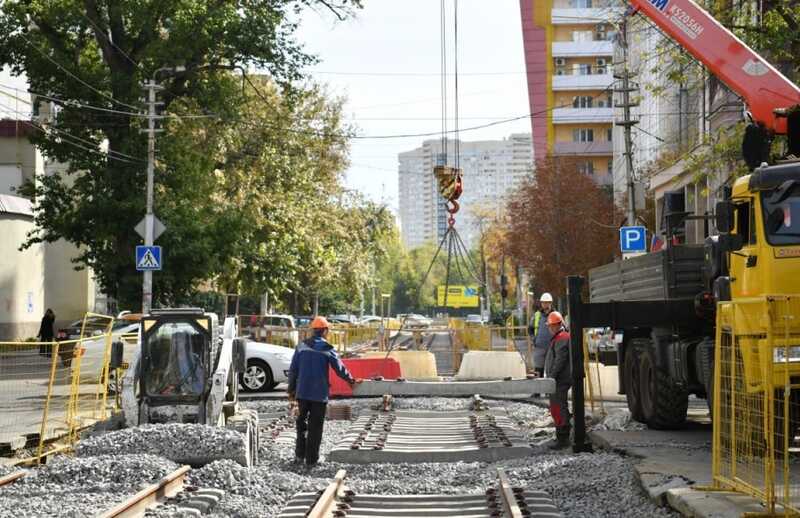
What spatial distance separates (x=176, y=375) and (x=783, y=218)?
785cm

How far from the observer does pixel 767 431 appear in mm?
9766

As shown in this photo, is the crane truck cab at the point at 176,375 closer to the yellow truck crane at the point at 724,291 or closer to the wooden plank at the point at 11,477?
the wooden plank at the point at 11,477

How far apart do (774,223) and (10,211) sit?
4065 cm

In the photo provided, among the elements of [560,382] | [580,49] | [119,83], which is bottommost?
[560,382]

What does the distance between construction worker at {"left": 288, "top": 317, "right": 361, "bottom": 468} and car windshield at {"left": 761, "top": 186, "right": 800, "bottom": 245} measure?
5.24 metres

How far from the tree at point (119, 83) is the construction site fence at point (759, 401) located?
28037mm

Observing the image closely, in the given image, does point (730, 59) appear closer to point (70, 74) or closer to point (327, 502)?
point (327, 502)

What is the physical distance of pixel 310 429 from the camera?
1538 cm

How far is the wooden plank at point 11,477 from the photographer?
1323 centimetres

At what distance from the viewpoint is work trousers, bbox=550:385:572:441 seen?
17234 millimetres

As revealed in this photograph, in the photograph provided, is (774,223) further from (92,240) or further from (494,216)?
(494,216)

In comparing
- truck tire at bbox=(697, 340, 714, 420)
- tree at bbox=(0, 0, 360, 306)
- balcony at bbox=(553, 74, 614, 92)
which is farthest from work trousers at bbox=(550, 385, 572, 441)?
balcony at bbox=(553, 74, 614, 92)

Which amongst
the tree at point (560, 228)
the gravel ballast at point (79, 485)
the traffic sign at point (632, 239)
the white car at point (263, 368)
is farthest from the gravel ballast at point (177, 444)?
the tree at point (560, 228)

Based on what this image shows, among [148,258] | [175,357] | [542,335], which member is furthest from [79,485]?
[148,258]
